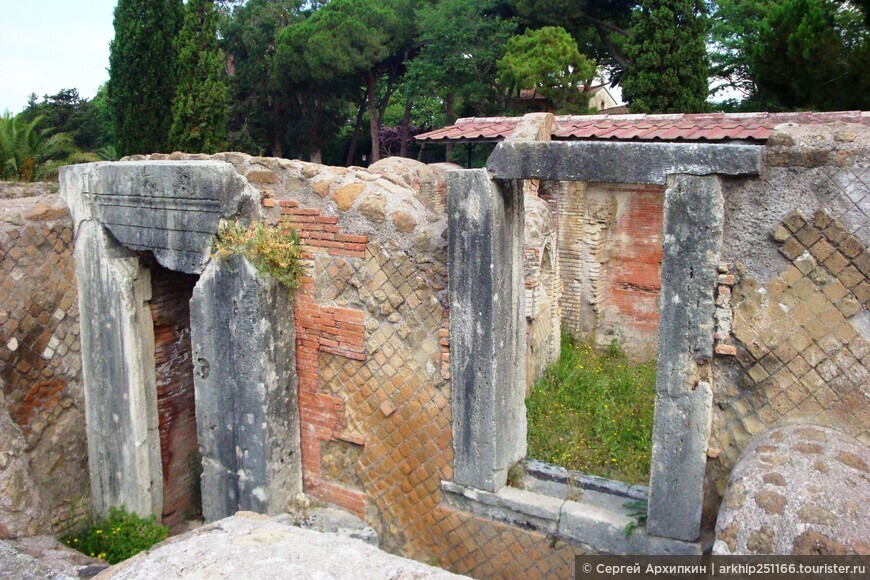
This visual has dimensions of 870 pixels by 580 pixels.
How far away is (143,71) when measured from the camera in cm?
1834

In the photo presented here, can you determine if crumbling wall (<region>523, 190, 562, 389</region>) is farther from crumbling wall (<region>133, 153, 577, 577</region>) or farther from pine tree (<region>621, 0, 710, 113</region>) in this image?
pine tree (<region>621, 0, 710, 113</region>)

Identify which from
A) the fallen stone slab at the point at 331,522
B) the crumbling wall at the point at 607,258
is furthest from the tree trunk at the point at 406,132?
the fallen stone slab at the point at 331,522

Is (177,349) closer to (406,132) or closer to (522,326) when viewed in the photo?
(522,326)

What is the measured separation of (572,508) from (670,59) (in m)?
14.8

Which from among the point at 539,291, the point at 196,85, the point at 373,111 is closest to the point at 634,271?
the point at 539,291

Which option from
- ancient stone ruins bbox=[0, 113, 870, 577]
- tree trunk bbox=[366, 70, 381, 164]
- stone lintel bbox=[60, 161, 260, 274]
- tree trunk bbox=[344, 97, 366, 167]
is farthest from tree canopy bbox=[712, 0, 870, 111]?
tree trunk bbox=[344, 97, 366, 167]

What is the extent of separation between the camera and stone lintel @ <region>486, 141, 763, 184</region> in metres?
3.62

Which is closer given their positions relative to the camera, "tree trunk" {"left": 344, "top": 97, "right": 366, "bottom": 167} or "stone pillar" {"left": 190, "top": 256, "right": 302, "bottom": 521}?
"stone pillar" {"left": 190, "top": 256, "right": 302, "bottom": 521}

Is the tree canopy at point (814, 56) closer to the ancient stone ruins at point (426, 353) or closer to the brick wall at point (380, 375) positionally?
the ancient stone ruins at point (426, 353)

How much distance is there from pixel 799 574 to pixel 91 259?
5442 millimetres

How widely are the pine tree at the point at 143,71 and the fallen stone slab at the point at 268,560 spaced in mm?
17112

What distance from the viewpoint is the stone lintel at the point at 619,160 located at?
3623 millimetres

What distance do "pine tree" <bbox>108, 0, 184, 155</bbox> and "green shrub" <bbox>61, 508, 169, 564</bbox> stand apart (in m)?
14.3

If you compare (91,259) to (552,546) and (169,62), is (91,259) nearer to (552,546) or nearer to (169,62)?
(552,546)
